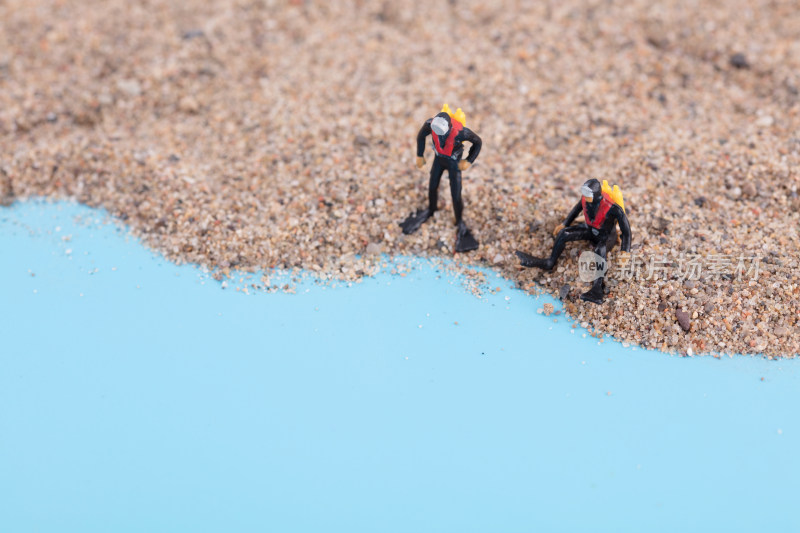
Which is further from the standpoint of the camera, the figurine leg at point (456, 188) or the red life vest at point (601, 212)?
the figurine leg at point (456, 188)

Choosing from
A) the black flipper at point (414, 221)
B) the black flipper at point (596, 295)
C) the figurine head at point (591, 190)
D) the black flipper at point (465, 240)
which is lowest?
the black flipper at point (596, 295)

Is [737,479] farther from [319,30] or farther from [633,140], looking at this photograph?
[319,30]

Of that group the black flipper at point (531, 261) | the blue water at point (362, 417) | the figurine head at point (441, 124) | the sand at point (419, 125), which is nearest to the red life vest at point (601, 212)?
the sand at point (419, 125)

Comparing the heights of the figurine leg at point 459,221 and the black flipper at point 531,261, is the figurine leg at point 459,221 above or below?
above

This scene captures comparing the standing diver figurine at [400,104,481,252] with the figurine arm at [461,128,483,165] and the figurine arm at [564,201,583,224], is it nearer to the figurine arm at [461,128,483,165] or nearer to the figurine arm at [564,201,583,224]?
the figurine arm at [461,128,483,165]

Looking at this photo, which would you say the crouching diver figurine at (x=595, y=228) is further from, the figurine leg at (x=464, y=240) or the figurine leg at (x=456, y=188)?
the figurine leg at (x=456, y=188)

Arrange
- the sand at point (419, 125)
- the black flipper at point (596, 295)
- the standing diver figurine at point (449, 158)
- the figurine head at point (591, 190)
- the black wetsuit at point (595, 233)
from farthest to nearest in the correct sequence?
the sand at point (419, 125)
the black flipper at point (596, 295)
the standing diver figurine at point (449, 158)
the black wetsuit at point (595, 233)
the figurine head at point (591, 190)
